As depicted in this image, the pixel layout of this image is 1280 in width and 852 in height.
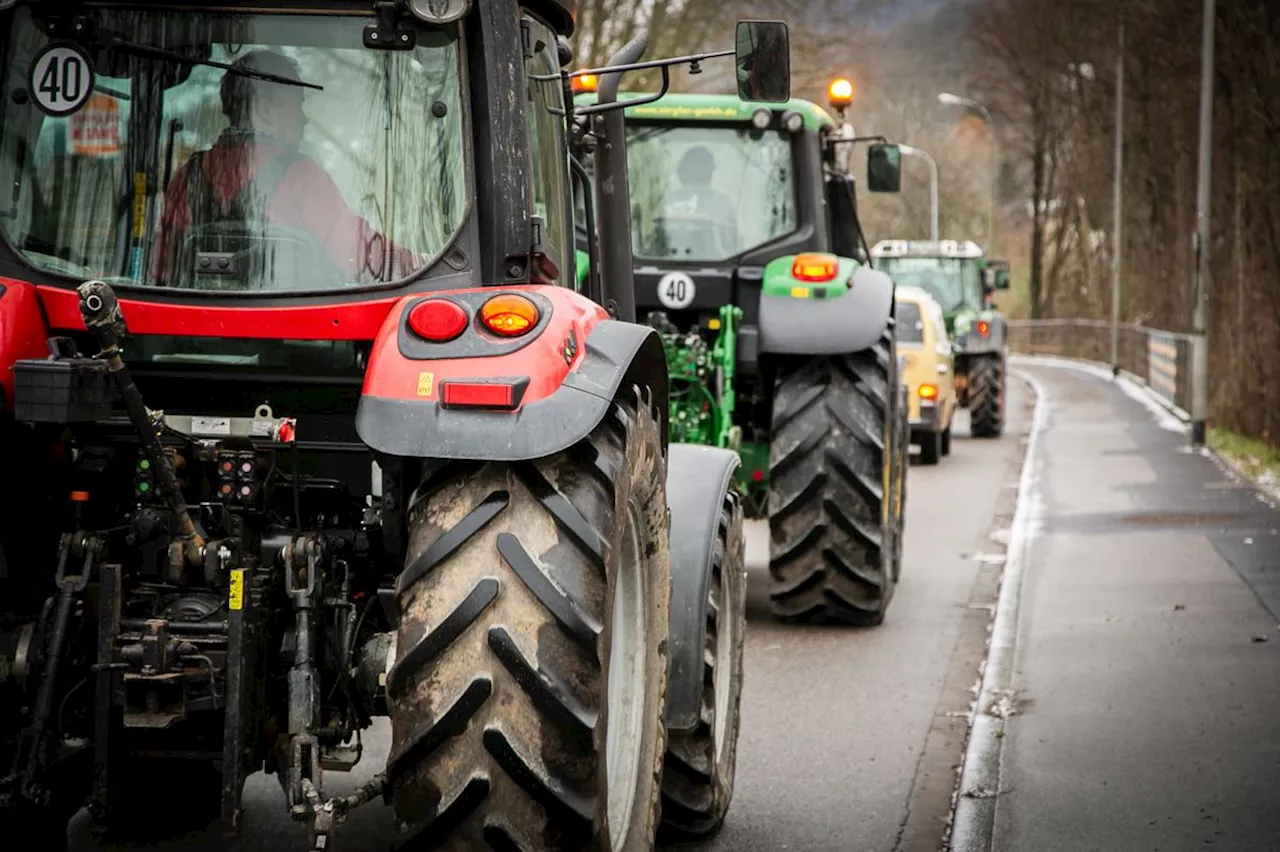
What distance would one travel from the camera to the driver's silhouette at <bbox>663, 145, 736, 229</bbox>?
11.8 metres

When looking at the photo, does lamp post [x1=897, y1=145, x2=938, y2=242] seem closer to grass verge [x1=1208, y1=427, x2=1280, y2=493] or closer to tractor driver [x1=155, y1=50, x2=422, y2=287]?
grass verge [x1=1208, y1=427, x2=1280, y2=493]

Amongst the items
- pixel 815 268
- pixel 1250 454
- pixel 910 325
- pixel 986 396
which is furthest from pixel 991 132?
pixel 815 268

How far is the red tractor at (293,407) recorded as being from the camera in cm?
431

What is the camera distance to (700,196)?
11.9 metres

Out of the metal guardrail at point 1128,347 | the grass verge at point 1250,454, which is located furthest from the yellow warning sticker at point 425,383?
the metal guardrail at point 1128,347

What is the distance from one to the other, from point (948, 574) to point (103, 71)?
9.06m

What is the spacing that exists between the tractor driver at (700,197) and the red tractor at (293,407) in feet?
21.3

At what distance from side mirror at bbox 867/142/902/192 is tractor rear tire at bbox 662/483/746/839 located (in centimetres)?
634

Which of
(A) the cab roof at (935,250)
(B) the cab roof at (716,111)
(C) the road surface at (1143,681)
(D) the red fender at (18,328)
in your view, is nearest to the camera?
(D) the red fender at (18,328)

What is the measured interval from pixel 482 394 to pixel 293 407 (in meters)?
0.85

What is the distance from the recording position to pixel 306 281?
4848 mm

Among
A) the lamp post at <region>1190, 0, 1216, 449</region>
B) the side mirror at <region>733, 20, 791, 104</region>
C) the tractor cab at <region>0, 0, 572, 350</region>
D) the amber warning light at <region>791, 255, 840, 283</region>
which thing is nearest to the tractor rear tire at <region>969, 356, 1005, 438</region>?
the lamp post at <region>1190, 0, 1216, 449</region>

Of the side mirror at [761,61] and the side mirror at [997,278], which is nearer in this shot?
the side mirror at [761,61]

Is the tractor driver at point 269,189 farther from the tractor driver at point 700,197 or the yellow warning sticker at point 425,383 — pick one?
the tractor driver at point 700,197
